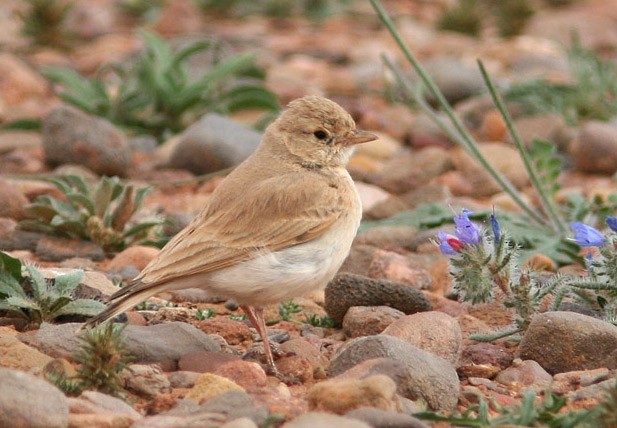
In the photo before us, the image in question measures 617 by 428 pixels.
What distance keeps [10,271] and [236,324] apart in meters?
1.03

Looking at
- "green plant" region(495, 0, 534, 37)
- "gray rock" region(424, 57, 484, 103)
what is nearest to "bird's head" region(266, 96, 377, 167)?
"gray rock" region(424, 57, 484, 103)

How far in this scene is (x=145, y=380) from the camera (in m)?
4.15

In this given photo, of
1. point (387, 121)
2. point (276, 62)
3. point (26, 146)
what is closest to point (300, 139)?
point (26, 146)

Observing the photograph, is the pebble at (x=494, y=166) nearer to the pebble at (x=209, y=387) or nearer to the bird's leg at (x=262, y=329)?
the bird's leg at (x=262, y=329)

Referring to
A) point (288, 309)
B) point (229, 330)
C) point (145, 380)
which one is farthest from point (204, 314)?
Result: point (145, 380)

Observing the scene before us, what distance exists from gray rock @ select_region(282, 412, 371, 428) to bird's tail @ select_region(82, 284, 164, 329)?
100 centimetres

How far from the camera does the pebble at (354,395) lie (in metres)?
3.78

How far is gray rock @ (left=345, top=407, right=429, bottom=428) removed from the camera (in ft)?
11.9

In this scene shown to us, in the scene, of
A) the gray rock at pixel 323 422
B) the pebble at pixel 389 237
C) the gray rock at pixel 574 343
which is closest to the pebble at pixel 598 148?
the pebble at pixel 389 237

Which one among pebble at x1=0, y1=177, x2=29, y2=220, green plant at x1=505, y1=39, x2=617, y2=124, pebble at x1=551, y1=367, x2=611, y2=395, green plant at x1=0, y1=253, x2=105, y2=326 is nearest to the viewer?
pebble at x1=551, y1=367, x2=611, y2=395

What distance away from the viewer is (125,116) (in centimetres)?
891

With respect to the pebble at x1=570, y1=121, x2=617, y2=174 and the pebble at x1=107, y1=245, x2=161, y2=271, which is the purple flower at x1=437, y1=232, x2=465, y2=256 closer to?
the pebble at x1=107, y1=245, x2=161, y2=271

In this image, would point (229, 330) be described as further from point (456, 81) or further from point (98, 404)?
point (456, 81)

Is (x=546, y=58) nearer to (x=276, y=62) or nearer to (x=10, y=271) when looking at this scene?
(x=276, y=62)
